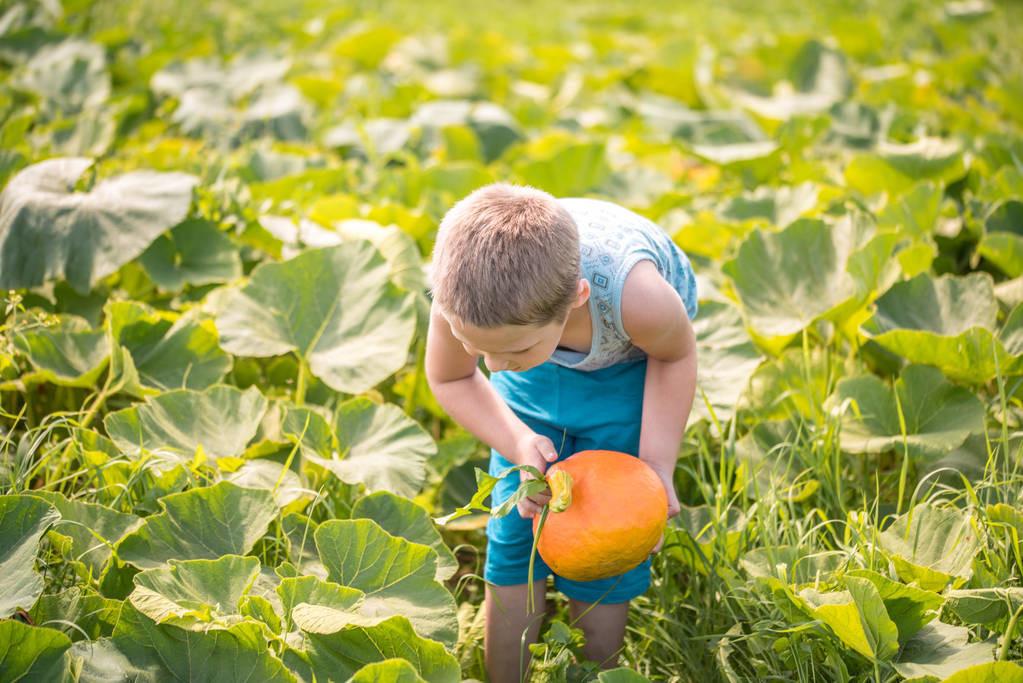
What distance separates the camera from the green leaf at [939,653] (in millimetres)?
1359

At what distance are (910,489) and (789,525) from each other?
363 mm

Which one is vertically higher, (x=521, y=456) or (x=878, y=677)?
(x=521, y=456)

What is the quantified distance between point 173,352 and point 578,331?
100 cm

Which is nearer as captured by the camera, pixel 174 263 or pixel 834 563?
pixel 834 563

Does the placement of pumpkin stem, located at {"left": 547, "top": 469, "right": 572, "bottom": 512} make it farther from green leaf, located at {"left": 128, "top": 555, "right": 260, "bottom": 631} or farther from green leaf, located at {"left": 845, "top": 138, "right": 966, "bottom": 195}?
green leaf, located at {"left": 845, "top": 138, "right": 966, "bottom": 195}

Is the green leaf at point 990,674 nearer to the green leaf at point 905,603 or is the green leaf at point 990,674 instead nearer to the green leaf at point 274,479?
the green leaf at point 905,603

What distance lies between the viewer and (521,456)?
1.51 metres

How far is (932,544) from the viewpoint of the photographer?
158 centimetres

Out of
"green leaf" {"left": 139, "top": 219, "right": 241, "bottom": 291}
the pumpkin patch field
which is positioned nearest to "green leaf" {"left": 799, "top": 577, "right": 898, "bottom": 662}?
the pumpkin patch field

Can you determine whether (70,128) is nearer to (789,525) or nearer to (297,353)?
(297,353)

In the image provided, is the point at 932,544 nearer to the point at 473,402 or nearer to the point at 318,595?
the point at 473,402

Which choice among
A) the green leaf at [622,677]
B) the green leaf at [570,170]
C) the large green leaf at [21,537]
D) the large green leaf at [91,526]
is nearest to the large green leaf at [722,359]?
the green leaf at [622,677]

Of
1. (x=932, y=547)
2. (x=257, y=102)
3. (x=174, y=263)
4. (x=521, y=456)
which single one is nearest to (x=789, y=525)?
(x=932, y=547)

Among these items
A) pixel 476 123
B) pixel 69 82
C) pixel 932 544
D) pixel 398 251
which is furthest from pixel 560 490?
pixel 69 82
